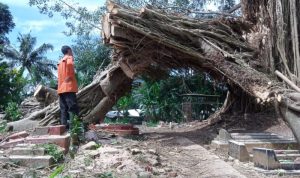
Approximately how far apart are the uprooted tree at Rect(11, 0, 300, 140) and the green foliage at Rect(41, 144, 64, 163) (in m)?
2.70

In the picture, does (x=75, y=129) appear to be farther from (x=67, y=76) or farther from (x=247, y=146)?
(x=247, y=146)

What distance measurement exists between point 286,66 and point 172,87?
8478 millimetres

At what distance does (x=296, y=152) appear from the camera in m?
5.71

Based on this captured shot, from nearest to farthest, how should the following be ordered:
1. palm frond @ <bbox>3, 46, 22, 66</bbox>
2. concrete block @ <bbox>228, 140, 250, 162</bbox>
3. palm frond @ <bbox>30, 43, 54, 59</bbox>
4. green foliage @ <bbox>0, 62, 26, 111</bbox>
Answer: concrete block @ <bbox>228, 140, 250, 162</bbox>, green foliage @ <bbox>0, 62, 26, 111</bbox>, palm frond @ <bbox>3, 46, 22, 66</bbox>, palm frond @ <bbox>30, 43, 54, 59</bbox>

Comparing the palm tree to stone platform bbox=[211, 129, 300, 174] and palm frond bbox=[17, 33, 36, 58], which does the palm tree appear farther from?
stone platform bbox=[211, 129, 300, 174]

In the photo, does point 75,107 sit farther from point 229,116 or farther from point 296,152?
point 229,116

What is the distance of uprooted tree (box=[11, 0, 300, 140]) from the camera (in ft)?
22.4

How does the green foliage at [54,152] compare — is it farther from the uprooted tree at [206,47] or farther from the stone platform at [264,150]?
the uprooted tree at [206,47]

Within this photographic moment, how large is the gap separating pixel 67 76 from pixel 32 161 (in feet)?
9.11

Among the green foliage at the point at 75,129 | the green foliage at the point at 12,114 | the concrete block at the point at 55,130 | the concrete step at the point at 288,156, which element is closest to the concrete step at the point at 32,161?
the green foliage at the point at 75,129

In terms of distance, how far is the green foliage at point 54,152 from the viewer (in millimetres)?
4938

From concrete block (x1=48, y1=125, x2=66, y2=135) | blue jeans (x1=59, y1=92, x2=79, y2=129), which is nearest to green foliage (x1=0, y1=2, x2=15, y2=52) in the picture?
blue jeans (x1=59, y1=92, x2=79, y2=129)

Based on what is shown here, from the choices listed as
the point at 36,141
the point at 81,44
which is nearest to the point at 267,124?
the point at 36,141

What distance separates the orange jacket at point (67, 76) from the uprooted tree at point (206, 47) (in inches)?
33.7
